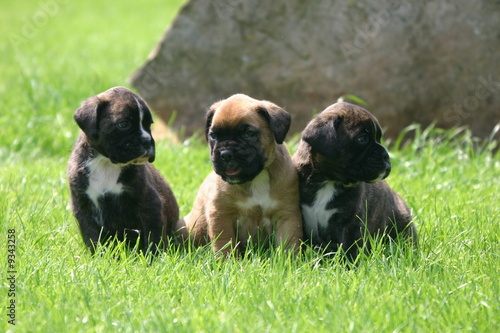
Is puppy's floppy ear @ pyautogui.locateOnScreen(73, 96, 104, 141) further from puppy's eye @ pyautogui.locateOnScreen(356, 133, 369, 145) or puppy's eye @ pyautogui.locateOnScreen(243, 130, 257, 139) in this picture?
puppy's eye @ pyautogui.locateOnScreen(356, 133, 369, 145)

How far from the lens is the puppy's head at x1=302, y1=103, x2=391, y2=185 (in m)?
5.13

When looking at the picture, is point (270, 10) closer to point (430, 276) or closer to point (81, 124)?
point (81, 124)

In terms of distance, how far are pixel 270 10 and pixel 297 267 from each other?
16.9ft

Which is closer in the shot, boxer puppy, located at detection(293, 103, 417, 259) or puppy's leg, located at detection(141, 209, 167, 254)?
boxer puppy, located at detection(293, 103, 417, 259)

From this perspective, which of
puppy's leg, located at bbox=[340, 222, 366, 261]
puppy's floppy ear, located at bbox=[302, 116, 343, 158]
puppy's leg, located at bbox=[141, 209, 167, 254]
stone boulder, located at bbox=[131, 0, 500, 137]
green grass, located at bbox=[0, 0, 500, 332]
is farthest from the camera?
stone boulder, located at bbox=[131, 0, 500, 137]

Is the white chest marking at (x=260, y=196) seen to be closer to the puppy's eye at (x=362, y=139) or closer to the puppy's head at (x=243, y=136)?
the puppy's head at (x=243, y=136)

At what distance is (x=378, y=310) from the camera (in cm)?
407

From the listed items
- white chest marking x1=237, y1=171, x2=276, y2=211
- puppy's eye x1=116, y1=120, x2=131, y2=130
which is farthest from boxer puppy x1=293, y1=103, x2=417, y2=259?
puppy's eye x1=116, y1=120, x2=131, y2=130

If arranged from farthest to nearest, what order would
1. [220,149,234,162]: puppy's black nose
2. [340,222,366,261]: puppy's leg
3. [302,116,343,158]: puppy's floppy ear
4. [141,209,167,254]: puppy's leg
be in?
[141,209,167,254]: puppy's leg < [340,222,366,261]: puppy's leg < [302,116,343,158]: puppy's floppy ear < [220,149,234,162]: puppy's black nose

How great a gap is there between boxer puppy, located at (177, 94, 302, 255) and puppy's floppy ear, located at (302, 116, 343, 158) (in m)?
0.19

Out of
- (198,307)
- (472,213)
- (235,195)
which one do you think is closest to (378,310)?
(198,307)

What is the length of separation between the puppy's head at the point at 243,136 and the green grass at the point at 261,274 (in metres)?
0.61

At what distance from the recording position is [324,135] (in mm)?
5137

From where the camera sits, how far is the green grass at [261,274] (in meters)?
3.97
